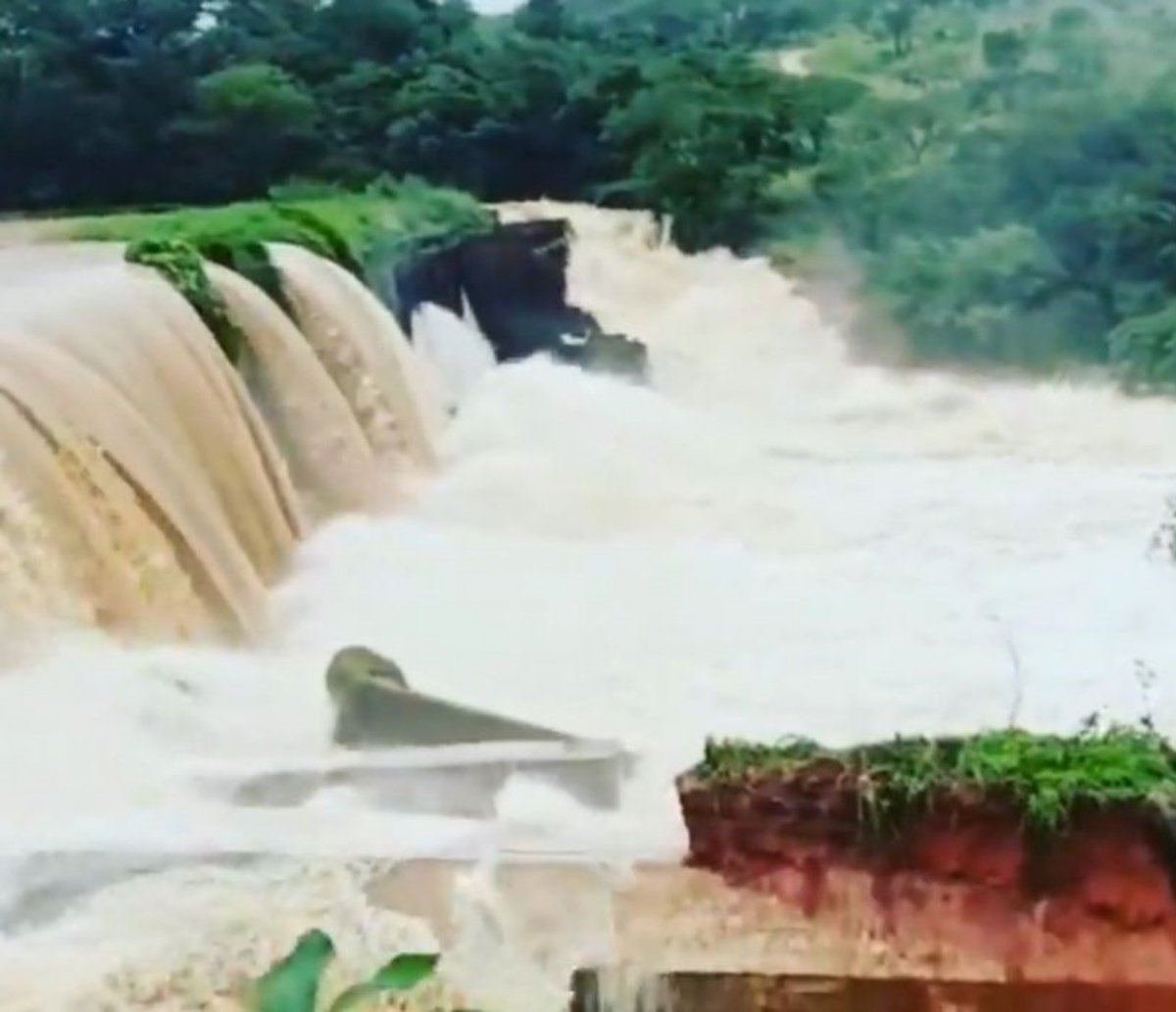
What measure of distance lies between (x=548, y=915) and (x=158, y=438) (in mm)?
600

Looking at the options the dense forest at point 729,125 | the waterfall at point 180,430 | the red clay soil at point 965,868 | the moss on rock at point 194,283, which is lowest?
the red clay soil at point 965,868

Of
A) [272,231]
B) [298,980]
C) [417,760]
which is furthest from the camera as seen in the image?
[272,231]

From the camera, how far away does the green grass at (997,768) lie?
196cm

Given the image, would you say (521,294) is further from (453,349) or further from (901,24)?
(901,24)

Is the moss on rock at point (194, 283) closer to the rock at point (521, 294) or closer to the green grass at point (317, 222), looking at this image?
the green grass at point (317, 222)

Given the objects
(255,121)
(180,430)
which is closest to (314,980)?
(180,430)

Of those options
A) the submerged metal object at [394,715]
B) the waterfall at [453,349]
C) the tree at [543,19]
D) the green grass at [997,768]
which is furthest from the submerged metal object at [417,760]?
the tree at [543,19]

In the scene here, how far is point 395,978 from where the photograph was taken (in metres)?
1.91

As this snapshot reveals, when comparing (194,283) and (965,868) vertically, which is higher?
(194,283)

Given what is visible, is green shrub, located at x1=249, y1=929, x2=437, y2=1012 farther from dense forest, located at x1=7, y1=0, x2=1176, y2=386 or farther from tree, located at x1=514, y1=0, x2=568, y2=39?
tree, located at x1=514, y1=0, x2=568, y2=39

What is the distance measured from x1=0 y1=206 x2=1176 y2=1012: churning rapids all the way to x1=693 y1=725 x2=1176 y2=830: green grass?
2 centimetres

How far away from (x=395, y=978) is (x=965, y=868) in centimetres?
54

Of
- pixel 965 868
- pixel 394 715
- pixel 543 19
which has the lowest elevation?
pixel 965 868

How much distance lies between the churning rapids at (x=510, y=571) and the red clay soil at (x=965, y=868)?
0.19 feet
